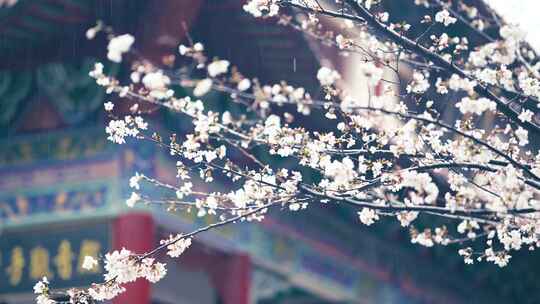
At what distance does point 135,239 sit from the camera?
20.2 feet

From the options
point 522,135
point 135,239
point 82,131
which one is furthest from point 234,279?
point 522,135

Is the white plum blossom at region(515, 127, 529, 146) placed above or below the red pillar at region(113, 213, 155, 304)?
below

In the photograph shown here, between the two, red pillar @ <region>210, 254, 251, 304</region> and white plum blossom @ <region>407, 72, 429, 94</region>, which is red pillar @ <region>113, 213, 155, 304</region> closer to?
red pillar @ <region>210, 254, 251, 304</region>

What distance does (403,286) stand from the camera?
10.9 metres

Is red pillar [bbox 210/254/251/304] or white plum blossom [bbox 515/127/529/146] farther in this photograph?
red pillar [bbox 210/254/251/304]

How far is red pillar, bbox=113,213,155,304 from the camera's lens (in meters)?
6.04

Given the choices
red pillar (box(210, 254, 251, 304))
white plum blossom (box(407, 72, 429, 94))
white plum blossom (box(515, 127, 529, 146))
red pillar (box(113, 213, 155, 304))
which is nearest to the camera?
white plum blossom (box(515, 127, 529, 146))

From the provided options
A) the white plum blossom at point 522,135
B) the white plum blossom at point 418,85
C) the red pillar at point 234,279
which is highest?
the red pillar at point 234,279

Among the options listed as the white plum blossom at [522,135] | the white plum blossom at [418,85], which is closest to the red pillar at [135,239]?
the white plum blossom at [418,85]

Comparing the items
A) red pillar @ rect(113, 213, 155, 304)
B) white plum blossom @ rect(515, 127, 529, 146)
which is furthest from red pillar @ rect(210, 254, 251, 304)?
white plum blossom @ rect(515, 127, 529, 146)

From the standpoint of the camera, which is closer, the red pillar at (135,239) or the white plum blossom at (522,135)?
the white plum blossom at (522,135)

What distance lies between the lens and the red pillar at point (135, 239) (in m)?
6.04

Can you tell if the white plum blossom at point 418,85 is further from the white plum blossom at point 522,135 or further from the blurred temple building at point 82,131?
the blurred temple building at point 82,131

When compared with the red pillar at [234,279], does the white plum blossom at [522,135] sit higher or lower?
lower
